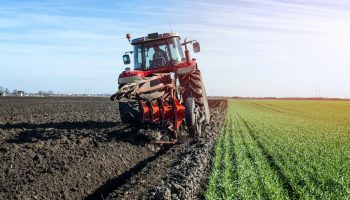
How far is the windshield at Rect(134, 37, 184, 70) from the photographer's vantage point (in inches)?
523

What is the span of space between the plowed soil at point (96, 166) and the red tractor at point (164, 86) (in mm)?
679

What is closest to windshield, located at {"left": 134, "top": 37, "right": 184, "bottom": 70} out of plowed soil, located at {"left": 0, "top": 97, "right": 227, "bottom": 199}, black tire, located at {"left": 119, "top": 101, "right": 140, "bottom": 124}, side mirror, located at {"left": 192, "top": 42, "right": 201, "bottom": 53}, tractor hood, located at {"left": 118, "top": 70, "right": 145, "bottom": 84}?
side mirror, located at {"left": 192, "top": 42, "right": 201, "bottom": 53}

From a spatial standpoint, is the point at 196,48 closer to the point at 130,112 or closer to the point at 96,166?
the point at 130,112

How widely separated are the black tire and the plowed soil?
41 centimetres

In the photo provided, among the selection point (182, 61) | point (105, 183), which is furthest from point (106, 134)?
point (105, 183)

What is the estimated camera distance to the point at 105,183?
8.14m

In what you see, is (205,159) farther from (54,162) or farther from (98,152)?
(54,162)

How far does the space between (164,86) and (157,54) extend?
80.3 inches

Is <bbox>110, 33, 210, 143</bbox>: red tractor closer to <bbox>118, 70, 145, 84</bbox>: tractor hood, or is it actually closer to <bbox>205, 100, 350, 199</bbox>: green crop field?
<bbox>118, 70, 145, 84</bbox>: tractor hood

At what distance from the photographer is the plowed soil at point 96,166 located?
22.9 feet

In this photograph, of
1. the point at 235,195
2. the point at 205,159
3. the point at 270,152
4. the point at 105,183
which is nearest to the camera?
the point at 235,195

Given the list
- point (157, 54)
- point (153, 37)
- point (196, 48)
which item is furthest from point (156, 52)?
point (196, 48)

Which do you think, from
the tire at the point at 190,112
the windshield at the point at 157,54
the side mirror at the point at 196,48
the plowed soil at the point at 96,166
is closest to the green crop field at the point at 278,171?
the plowed soil at the point at 96,166

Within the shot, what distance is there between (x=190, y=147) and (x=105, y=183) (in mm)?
4067
